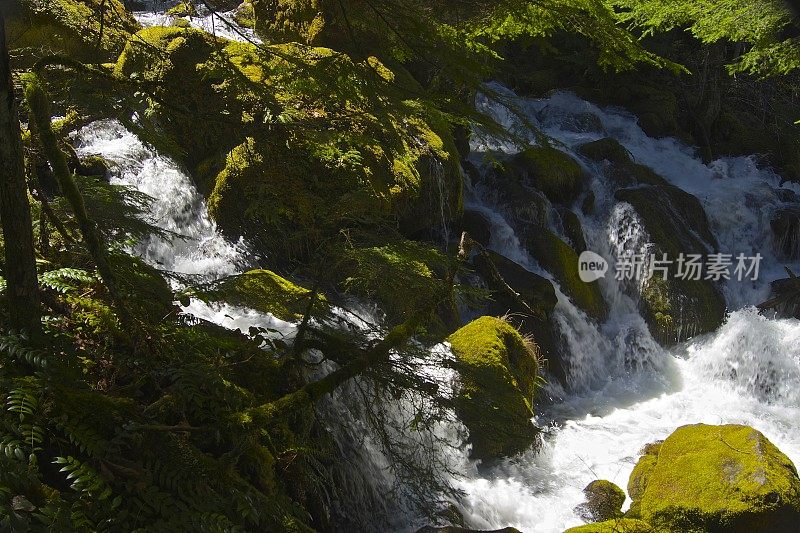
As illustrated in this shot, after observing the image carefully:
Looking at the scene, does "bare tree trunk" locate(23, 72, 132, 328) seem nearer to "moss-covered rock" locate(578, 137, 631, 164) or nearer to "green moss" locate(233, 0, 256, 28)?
"green moss" locate(233, 0, 256, 28)

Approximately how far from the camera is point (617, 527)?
512 cm

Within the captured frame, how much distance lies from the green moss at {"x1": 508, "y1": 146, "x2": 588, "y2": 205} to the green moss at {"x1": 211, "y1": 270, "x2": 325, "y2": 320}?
824 centimetres

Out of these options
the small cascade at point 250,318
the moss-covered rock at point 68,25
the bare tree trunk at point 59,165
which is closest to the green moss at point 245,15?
the moss-covered rock at point 68,25

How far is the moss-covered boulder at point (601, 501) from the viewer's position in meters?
5.78

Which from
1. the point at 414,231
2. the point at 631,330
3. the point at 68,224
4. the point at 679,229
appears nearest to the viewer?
the point at 68,224

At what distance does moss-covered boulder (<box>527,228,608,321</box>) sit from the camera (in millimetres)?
10352

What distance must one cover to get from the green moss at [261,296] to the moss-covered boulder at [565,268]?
275 inches

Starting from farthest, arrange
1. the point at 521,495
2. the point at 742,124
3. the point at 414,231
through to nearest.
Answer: the point at 742,124 → the point at 414,231 → the point at 521,495

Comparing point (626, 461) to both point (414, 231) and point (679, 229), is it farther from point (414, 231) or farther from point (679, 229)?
point (679, 229)

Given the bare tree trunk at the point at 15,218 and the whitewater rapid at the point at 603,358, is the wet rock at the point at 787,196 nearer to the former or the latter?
the whitewater rapid at the point at 603,358

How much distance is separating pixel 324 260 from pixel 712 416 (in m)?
7.46

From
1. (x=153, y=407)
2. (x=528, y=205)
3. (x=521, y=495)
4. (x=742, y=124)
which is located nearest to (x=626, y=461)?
(x=521, y=495)

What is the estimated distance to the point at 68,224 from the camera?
383 centimetres

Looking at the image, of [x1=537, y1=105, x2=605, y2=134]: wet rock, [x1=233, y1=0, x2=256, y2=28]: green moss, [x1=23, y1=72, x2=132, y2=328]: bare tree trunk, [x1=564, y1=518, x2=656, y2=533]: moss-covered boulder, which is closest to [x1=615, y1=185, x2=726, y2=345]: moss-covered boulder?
[x1=537, y1=105, x2=605, y2=134]: wet rock
